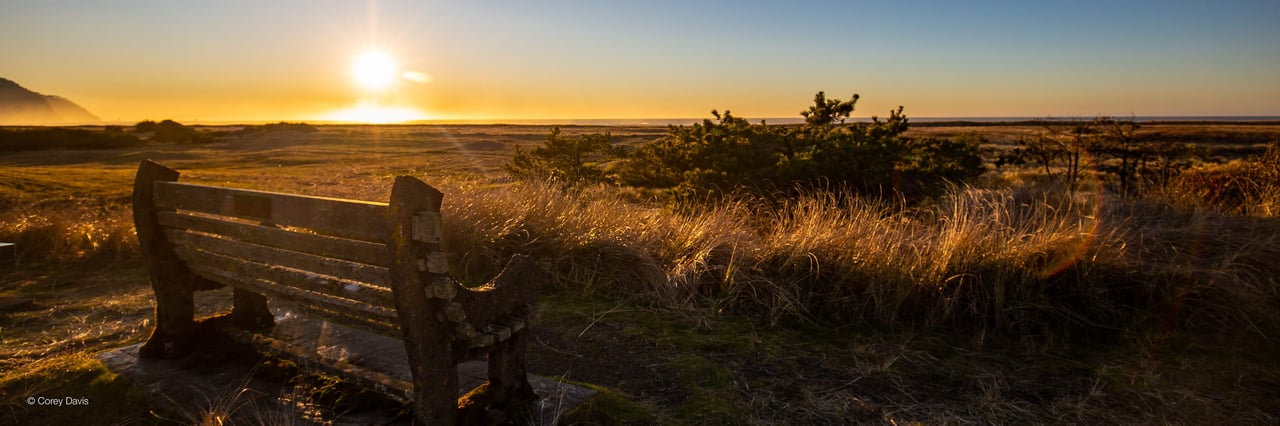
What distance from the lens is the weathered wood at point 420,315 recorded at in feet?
7.86

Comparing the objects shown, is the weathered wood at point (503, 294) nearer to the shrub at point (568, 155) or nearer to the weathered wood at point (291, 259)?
the weathered wood at point (291, 259)

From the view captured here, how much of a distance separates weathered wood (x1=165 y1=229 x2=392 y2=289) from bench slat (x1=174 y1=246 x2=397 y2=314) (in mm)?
54

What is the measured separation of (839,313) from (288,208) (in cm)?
414

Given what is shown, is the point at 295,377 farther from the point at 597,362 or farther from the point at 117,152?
the point at 117,152

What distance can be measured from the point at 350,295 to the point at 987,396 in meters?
3.57

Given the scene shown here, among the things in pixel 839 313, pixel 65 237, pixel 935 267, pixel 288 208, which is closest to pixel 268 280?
pixel 288 208

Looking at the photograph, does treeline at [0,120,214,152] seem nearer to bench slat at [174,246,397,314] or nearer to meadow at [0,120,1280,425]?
meadow at [0,120,1280,425]

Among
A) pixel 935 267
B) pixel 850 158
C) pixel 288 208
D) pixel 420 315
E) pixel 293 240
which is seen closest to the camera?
pixel 420 315

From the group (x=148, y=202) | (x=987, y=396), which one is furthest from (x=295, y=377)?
(x=987, y=396)

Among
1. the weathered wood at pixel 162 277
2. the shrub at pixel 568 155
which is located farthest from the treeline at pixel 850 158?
the weathered wood at pixel 162 277

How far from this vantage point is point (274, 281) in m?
3.37

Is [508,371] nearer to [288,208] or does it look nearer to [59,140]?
[288,208]

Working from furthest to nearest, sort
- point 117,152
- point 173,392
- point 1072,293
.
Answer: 1. point 117,152
2. point 1072,293
3. point 173,392

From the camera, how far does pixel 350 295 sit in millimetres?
2977
